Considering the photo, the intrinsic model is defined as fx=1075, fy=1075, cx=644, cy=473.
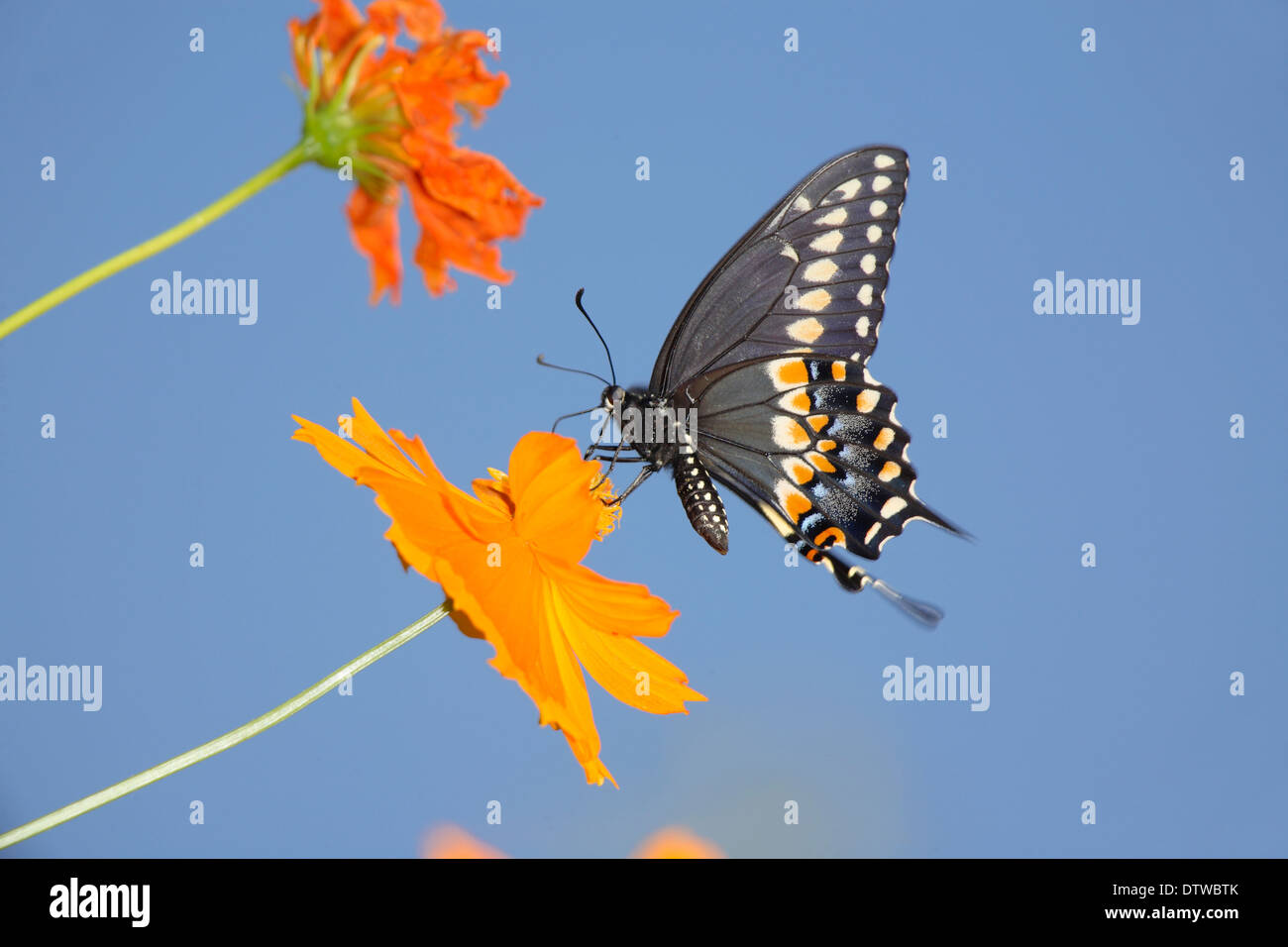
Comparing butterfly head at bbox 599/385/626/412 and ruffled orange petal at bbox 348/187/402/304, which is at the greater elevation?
butterfly head at bbox 599/385/626/412

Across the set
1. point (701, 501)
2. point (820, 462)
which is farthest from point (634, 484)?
point (820, 462)

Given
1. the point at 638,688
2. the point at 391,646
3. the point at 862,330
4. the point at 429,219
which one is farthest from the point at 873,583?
the point at 429,219

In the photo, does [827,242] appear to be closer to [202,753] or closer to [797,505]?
[797,505]

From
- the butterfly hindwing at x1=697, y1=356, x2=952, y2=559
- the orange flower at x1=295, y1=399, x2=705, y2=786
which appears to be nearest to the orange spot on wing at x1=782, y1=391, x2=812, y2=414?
the butterfly hindwing at x1=697, y1=356, x2=952, y2=559

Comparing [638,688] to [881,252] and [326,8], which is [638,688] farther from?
[881,252]

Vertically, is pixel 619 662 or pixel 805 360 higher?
pixel 805 360

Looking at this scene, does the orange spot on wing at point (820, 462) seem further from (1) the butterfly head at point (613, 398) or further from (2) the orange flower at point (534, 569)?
(2) the orange flower at point (534, 569)

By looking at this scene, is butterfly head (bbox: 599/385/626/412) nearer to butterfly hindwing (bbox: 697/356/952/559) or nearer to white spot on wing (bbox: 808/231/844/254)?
butterfly hindwing (bbox: 697/356/952/559)
